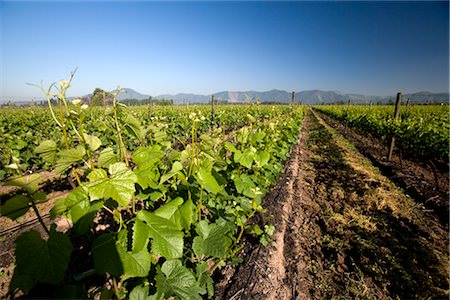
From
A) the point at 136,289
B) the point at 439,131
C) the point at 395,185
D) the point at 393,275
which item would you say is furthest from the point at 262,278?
the point at 439,131

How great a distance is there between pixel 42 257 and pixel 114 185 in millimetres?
434

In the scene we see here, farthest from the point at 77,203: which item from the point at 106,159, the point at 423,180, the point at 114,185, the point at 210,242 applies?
the point at 423,180

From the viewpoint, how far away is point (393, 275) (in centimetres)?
278

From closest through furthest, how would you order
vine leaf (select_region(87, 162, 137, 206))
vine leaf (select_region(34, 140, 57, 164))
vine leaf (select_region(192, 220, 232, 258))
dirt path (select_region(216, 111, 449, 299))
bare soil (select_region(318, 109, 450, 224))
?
vine leaf (select_region(87, 162, 137, 206)), vine leaf (select_region(34, 140, 57, 164)), vine leaf (select_region(192, 220, 232, 258)), dirt path (select_region(216, 111, 449, 299)), bare soil (select_region(318, 109, 450, 224))

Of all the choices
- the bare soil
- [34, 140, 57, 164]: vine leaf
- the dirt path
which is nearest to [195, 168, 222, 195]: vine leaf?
[34, 140, 57, 164]: vine leaf

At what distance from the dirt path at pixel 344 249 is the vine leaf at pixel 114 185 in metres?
1.78

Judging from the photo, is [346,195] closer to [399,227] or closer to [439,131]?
[399,227]

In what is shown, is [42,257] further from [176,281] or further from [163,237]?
[176,281]

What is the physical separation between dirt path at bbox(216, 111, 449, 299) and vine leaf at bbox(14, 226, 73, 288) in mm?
1773

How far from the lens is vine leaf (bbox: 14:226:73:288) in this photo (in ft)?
3.25

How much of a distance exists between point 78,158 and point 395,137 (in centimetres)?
1002

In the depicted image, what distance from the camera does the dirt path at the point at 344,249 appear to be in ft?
8.30

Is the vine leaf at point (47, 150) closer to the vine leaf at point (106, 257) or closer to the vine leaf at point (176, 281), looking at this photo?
the vine leaf at point (106, 257)

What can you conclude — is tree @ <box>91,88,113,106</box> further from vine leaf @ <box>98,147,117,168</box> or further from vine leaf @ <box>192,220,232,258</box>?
vine leaf @ <box>192,220,232,258</box>
